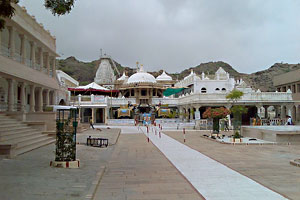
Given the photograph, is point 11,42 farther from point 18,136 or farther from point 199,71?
point 199,71

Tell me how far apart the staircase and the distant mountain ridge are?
68950 mm

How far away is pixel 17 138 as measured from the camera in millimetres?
13453

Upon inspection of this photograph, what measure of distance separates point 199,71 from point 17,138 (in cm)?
12764

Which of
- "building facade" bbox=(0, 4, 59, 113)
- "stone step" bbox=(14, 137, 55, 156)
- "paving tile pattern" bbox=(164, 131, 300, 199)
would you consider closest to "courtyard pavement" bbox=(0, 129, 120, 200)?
"stone step" bbox=(14, 137, 55, 156)

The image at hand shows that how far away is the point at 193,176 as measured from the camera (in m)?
8.35

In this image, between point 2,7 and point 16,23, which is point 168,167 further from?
point 16,23

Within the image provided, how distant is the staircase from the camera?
35.2 ft

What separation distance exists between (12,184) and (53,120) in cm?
1265

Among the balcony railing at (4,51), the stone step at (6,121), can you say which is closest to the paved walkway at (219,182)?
the stone step at (6,121)

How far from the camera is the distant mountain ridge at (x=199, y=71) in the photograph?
96.1 meters

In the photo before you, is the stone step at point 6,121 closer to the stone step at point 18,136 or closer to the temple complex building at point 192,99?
the stone step at point 18,136

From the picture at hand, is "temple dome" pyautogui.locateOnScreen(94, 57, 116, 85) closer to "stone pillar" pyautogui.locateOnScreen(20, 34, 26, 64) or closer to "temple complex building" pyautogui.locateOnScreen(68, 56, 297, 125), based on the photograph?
"temple complex building" pyautogui.locateOnScreen(68, 56, 297, 125)

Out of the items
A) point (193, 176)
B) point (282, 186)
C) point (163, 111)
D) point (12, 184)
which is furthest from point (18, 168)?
point (163, 111)

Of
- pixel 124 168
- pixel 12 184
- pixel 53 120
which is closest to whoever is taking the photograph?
pixel 12 184
